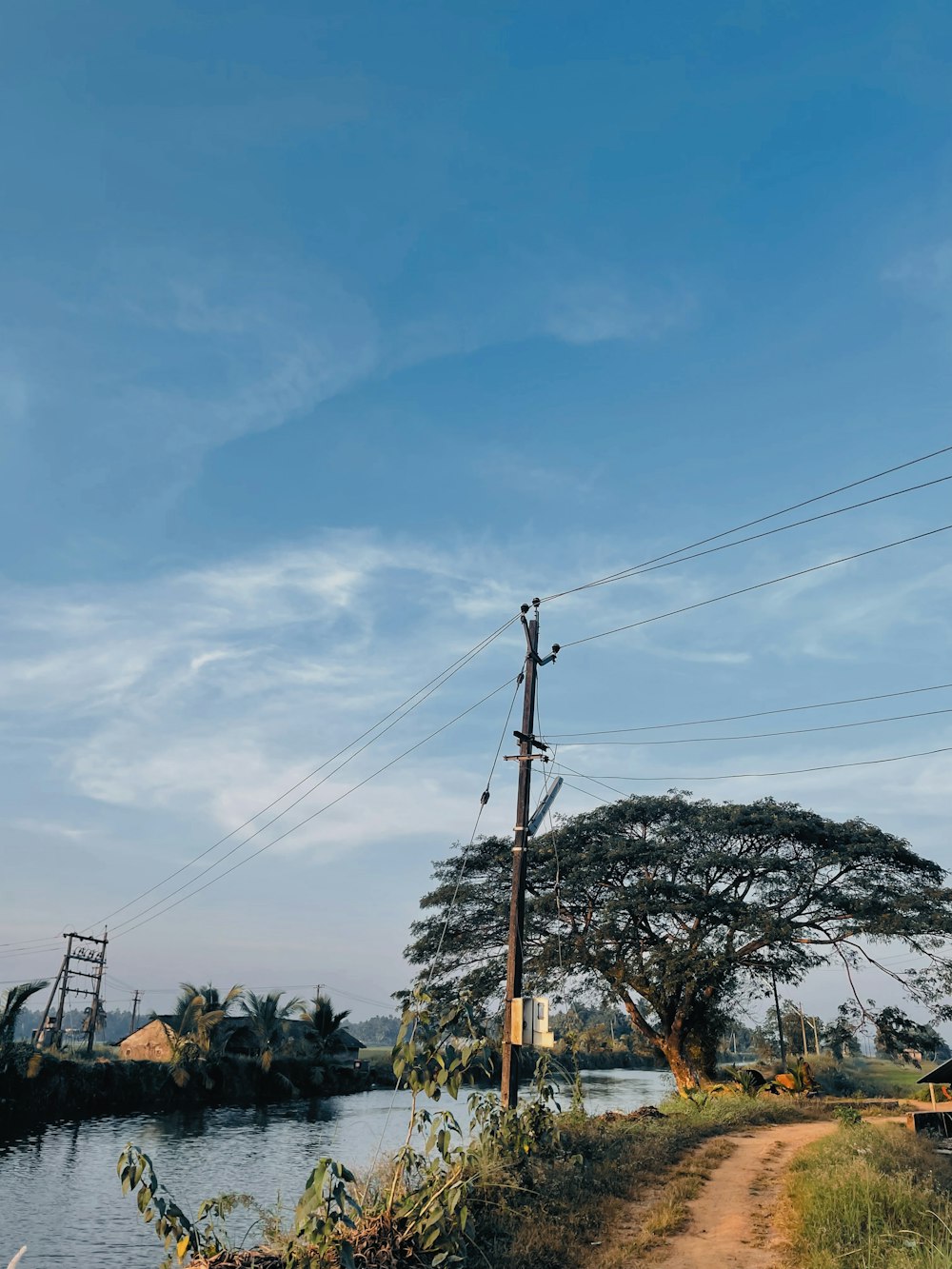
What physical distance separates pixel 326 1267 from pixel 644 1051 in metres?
30.3

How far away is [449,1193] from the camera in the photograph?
7.81 metres

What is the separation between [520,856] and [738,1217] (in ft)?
21.2

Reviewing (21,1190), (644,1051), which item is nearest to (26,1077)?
(21,1190)

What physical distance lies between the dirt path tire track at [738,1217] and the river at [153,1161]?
11.0 ft

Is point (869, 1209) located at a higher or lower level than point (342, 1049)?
lower

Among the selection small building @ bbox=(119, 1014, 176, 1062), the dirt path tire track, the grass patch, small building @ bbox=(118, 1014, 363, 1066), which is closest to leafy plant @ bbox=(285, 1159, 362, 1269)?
the grass patch

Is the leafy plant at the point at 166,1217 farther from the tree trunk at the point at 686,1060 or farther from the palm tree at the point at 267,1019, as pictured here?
the palm tree at the point at 267,1019

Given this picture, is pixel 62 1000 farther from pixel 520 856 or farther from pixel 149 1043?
pixel 520 856

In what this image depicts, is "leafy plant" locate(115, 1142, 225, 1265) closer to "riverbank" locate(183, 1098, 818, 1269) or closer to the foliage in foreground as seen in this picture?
"riverbank" locate(183, 1098, 818, 1269)

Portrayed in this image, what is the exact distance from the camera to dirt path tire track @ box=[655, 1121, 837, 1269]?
852 cm

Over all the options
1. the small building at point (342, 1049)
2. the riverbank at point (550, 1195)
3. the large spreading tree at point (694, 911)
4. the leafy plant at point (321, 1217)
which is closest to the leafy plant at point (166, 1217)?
the riverbank at point (550, 1195)

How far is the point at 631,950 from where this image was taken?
29797 millimetres

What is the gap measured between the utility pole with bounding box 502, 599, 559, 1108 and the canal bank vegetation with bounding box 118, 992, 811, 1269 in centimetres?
114

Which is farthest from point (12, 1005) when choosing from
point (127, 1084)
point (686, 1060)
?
point (686, 1060)
